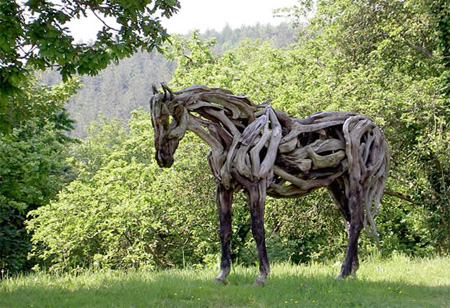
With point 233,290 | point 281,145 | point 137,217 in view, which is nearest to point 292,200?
point 137,217

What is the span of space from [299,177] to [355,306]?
1926mm

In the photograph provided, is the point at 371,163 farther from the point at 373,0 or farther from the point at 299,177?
the point at 373,0

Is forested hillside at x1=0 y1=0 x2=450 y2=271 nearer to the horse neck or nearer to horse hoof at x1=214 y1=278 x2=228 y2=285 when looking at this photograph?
horse hoof at x1=214 y1=278 x2=228 y2=285

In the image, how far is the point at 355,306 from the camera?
21.5 ft

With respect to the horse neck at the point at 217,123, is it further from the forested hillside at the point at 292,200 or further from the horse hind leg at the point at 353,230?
the forested hillside at the point at 292,200

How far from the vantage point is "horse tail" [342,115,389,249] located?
8078mm

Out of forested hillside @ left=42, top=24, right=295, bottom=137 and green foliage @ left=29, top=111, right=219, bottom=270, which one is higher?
forested hillside @ left=42, top=24, right=295, bottom=137

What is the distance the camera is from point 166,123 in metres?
6.80

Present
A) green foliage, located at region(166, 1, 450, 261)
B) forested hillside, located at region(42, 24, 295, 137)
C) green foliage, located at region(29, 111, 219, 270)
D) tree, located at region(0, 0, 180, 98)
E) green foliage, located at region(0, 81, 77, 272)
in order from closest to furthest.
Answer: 1. tree, located at region(0, 0, 180, 98)
2. green foliage, located at region(0, 81, 77, 272)
3. green foliage, located at region(166, 1, 450, 261)
4. green foliage, located at region(29, 111, 219, 270)
5. forested hillside, located at region(42, 24, 295, 137)

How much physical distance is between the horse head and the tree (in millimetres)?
719

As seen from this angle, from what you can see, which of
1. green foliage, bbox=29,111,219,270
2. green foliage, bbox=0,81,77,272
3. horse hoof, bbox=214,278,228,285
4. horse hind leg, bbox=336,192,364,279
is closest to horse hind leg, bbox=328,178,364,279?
horse hind leg, bbox=336,192,364,279

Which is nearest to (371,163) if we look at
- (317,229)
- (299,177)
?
(299,177)

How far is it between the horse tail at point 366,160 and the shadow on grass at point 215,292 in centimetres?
108

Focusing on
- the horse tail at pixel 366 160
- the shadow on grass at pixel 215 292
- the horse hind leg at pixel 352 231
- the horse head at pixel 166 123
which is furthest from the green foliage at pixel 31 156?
the horse hind leg at pixel 352 231
